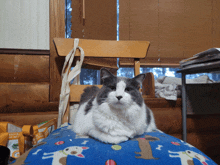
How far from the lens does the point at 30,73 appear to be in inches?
56.5

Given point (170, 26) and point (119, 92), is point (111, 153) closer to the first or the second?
point (119, 92)

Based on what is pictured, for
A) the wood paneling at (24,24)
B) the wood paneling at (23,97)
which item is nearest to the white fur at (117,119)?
the wood paneling at (23,97)

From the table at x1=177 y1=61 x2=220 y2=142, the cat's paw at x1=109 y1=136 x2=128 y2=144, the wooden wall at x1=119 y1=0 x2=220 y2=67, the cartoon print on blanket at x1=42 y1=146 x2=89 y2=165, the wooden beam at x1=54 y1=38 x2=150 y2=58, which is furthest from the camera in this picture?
the wooden wall at x1=119 y1=0 x2=220 y2=67

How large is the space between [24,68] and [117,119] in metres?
1.24

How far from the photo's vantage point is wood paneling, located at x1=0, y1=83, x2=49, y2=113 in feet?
4.45

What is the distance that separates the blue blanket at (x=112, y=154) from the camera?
1.77ft

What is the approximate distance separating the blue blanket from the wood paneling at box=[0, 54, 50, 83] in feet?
3.24

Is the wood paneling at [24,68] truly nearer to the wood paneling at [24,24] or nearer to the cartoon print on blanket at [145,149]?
the wood paneling at [24,24]

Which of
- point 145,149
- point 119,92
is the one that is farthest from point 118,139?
point 119,92

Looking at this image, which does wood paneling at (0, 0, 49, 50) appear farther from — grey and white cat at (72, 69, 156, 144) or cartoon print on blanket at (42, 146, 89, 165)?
cartoon print on blanket at (42, 146, 89, 165)

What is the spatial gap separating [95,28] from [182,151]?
5.18 feet

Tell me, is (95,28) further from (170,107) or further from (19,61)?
(170,107)

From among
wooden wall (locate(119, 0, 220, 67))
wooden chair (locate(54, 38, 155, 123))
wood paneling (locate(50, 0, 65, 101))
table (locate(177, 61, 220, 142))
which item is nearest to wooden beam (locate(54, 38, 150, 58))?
wooden chair (locate(54, 38, 155, 123))

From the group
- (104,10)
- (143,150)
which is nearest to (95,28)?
(104,10)
